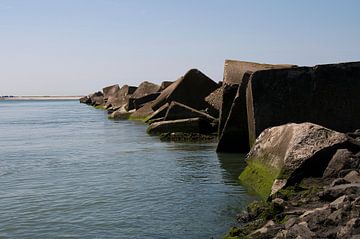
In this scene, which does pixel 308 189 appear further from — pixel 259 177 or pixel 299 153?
pixel 259 177

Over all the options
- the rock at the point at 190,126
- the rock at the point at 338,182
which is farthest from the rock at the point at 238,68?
the rock at the point at 338,182

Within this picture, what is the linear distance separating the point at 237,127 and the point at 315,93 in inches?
115

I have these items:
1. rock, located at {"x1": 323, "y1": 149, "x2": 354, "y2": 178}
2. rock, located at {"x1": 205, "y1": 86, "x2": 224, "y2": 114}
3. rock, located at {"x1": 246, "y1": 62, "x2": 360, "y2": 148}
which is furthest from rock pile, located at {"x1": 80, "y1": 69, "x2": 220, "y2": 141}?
rock, located at {"x1": 323, "y1": 149, "x2": 354, "y2": 178}

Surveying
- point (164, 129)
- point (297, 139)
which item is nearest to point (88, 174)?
point (297, 139)

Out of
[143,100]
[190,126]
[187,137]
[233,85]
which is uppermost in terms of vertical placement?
[233,85]

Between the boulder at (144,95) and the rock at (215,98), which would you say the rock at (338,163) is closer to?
the rock at (215,98)

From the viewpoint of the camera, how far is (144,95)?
121 feet

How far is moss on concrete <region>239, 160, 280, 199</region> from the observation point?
9648 millimetres

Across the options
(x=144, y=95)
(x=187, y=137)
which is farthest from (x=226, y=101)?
(x=144, y=95)

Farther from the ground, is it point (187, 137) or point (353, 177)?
point (353, 177)

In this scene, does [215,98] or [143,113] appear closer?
[215,98]

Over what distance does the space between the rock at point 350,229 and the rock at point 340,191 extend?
125cm

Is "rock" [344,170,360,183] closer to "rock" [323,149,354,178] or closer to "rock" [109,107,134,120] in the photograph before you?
"rock" [323,149,354,178]

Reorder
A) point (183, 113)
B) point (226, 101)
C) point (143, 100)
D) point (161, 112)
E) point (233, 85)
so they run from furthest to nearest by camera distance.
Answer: point (143, 100) < point (161, 112) < point (183, 113) < point (233, 85) < point (226, 101)
